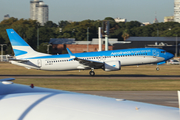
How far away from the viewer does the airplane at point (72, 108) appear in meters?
4.37

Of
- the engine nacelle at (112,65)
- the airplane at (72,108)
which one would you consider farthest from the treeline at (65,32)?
the airplane at (72,108)

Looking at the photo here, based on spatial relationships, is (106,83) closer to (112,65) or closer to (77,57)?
(112,65)

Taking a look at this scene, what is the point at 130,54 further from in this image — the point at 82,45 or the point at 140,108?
the point at 82,45

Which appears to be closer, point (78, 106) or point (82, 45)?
point (78, 106)

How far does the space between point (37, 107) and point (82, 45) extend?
11297 centimetres

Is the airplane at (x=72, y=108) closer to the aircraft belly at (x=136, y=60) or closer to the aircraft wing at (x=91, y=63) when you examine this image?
the aircraft wing at (x=91, y=63)

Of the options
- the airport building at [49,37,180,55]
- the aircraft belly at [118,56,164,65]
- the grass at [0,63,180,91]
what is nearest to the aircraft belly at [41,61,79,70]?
the grass at [0,63,180,91]

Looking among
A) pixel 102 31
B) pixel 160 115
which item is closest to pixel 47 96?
pixel 160 115

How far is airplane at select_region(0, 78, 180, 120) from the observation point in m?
4.37

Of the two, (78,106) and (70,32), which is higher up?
(70,32)

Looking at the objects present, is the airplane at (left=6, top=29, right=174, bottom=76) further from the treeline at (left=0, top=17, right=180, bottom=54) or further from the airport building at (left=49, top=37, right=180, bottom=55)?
the treeline at (left=0, top=17, right=180, bottom=54)

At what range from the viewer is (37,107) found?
4.90m

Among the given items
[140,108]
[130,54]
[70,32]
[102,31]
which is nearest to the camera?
[140,108]

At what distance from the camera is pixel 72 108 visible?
4734 mm
